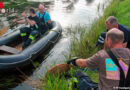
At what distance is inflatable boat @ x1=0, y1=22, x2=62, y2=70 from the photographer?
3.91m

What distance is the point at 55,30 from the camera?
631 centimetres

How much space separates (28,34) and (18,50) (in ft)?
3.11

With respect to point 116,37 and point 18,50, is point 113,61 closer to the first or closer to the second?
point 116,37

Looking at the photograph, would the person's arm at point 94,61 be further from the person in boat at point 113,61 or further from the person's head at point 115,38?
the person's head at point 115,38

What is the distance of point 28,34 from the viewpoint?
542cm

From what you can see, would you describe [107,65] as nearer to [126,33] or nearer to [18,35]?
[126,33]

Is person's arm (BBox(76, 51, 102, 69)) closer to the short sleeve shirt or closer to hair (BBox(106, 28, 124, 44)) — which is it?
the short sleeve shirt

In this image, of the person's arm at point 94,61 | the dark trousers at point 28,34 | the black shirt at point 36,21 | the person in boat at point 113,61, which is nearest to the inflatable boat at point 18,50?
the dark trousers at point 28,34

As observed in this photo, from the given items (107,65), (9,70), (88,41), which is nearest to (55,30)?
(88,41)

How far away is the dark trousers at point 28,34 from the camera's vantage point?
4961mm

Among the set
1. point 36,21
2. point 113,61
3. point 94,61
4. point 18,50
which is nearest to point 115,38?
point 113,61

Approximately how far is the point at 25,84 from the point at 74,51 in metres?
1.64

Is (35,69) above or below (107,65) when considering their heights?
below

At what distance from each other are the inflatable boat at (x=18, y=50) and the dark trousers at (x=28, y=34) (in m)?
0.17
